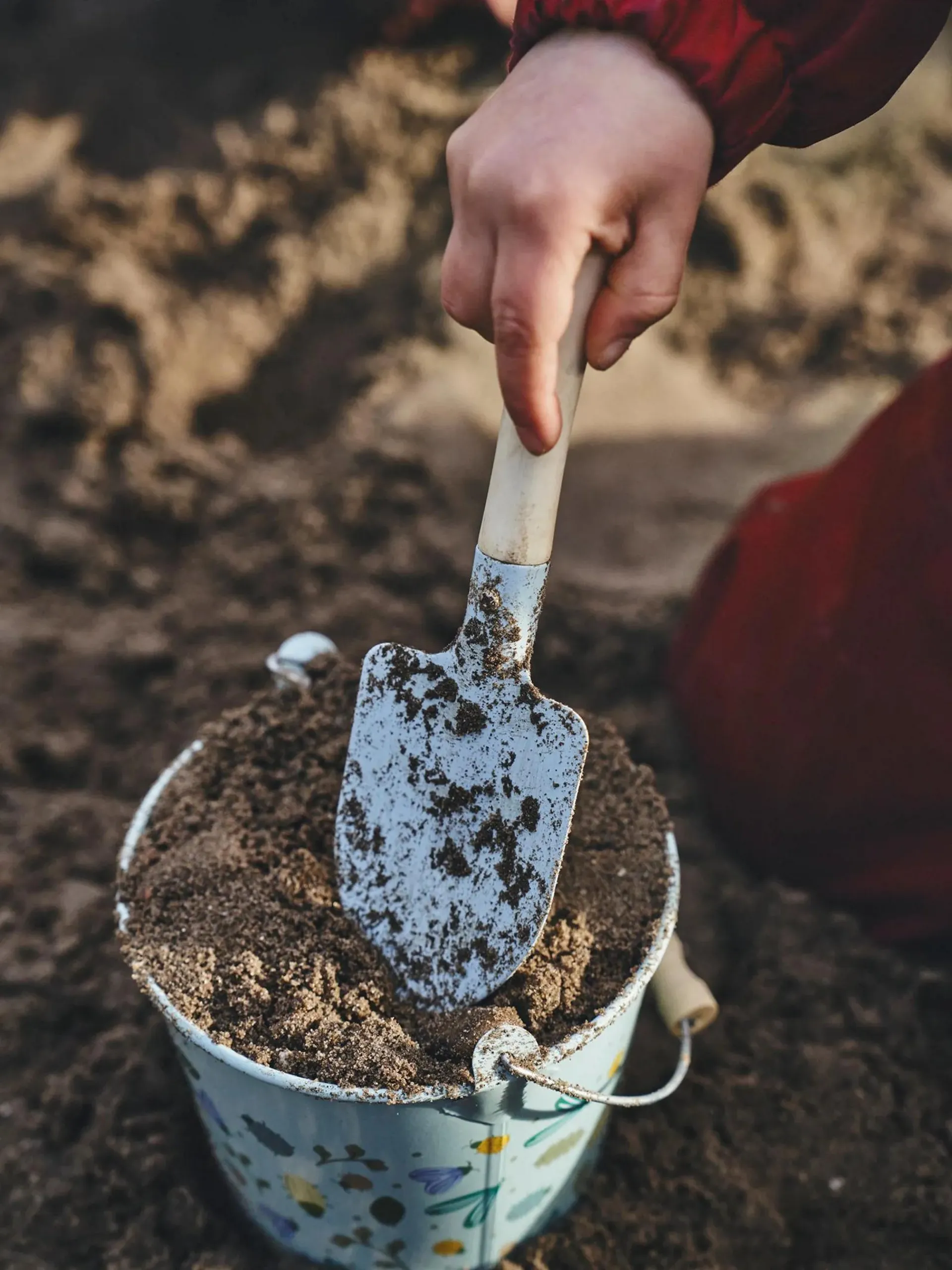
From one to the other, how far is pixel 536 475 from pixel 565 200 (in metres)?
0.21

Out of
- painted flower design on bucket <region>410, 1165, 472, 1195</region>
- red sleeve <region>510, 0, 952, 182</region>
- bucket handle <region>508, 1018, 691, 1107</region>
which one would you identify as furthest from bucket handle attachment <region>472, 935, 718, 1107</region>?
red sleeve <region>510, 0, 952, 182</region>

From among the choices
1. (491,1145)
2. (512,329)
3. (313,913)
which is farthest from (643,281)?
(491,1145)

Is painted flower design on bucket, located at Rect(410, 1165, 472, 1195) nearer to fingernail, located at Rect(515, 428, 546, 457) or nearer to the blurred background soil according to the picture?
the blurred background soil

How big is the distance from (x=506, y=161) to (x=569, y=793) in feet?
1.68

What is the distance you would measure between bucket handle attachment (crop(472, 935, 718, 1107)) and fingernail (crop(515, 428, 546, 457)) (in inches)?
18.3

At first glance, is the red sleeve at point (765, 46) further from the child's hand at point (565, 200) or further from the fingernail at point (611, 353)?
the fingernail at point (611, 353)

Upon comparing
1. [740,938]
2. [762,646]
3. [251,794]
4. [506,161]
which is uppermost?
[506,161]

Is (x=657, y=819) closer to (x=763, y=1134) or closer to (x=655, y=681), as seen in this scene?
(x=763, y=1134)

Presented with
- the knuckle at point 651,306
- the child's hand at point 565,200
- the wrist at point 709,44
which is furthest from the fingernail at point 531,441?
the wrist at point 709,44

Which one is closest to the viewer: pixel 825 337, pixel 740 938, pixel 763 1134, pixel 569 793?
pixel 569 793

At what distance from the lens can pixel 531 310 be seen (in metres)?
0.72

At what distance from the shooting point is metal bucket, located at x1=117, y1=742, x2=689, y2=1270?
2.64 feet

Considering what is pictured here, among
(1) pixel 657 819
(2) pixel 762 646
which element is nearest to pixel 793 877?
(2) pixel 762 646

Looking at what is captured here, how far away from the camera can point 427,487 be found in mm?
1972
